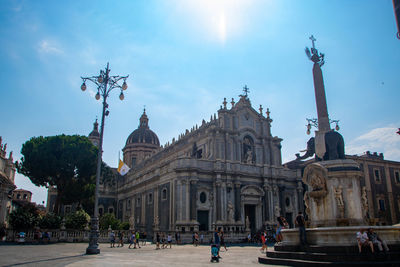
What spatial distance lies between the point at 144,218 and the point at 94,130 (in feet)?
128

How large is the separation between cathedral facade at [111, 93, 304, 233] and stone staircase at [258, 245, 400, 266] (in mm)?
21878

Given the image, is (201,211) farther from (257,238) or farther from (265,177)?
(265,177)

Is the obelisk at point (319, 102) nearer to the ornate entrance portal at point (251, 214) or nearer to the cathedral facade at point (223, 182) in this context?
the cathedral facade at point (223, 182)

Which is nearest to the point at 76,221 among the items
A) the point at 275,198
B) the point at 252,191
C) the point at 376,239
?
the point at 252,191

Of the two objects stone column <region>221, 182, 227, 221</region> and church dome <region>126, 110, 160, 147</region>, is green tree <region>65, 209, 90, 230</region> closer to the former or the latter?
stone column <region>221, 182, 227, 221</region>

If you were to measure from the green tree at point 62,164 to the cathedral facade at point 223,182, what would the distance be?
7517 mm

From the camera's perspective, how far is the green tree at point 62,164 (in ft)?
121

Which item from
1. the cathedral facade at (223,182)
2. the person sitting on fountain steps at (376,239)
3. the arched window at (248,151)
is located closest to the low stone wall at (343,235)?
the person sitting on fountain steps at (376,239)

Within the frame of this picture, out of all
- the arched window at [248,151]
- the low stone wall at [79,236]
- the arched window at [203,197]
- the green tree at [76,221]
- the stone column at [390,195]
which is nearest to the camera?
the low stone wall at [79,236]

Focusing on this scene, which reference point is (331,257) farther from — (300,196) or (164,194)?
(300,196)

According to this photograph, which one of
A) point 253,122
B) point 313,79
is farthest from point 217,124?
point 313,79

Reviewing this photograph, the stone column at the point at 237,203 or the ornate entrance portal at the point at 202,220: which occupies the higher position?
the stone column at the point at 237,203

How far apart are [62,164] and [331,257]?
32776 millimetres

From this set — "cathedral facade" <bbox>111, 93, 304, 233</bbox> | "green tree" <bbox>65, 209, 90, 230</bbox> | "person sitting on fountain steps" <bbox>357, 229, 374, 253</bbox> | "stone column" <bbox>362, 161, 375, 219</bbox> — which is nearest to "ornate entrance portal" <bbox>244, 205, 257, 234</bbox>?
"cathedral facade" <bbox>111, 93, 304, 233</bbox>
